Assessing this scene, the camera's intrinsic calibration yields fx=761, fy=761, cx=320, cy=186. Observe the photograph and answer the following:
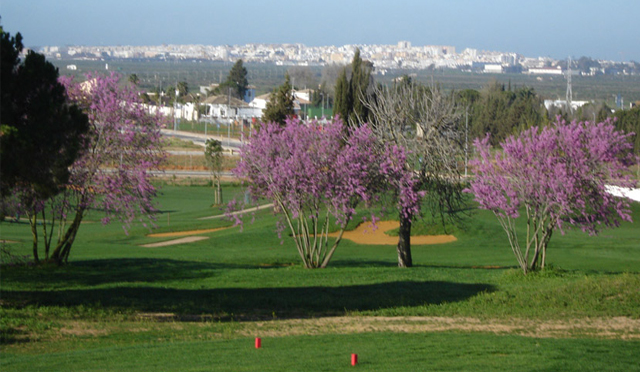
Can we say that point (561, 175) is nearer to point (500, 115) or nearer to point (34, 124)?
point (34, 124)

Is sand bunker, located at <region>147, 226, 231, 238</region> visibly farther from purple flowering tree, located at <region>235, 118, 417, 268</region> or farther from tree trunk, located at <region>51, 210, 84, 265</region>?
purple flowering tree, located at <region>235, 118, 417, 268</region>

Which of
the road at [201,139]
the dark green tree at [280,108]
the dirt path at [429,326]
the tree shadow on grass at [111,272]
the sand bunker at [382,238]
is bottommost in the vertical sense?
the sand bunker at [382,238]

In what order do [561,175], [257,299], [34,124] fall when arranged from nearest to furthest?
[34,124]
[257,299]
[561,175]

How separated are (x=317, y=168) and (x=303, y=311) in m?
6.03

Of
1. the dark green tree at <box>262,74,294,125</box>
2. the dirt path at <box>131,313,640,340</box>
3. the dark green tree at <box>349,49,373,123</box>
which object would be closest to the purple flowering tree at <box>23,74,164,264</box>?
the dirt path at <box>131,313,640,340</box>

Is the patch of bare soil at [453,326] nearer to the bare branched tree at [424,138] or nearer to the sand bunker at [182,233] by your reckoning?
the bare branched tree at [424,138]

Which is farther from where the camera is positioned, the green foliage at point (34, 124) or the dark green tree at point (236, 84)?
the dark green tree at point (236, 84)

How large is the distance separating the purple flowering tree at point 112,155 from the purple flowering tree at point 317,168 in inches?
121

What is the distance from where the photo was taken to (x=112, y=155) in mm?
22875

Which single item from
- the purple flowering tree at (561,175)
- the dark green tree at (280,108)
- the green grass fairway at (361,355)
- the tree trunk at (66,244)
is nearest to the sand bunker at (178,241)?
the tree trunk at (66,244)

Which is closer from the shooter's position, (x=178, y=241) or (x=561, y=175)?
(x=561, y=175)

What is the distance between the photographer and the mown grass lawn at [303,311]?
11.7m

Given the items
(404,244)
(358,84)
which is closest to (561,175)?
(404,244)

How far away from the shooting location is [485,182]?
74.8ft
